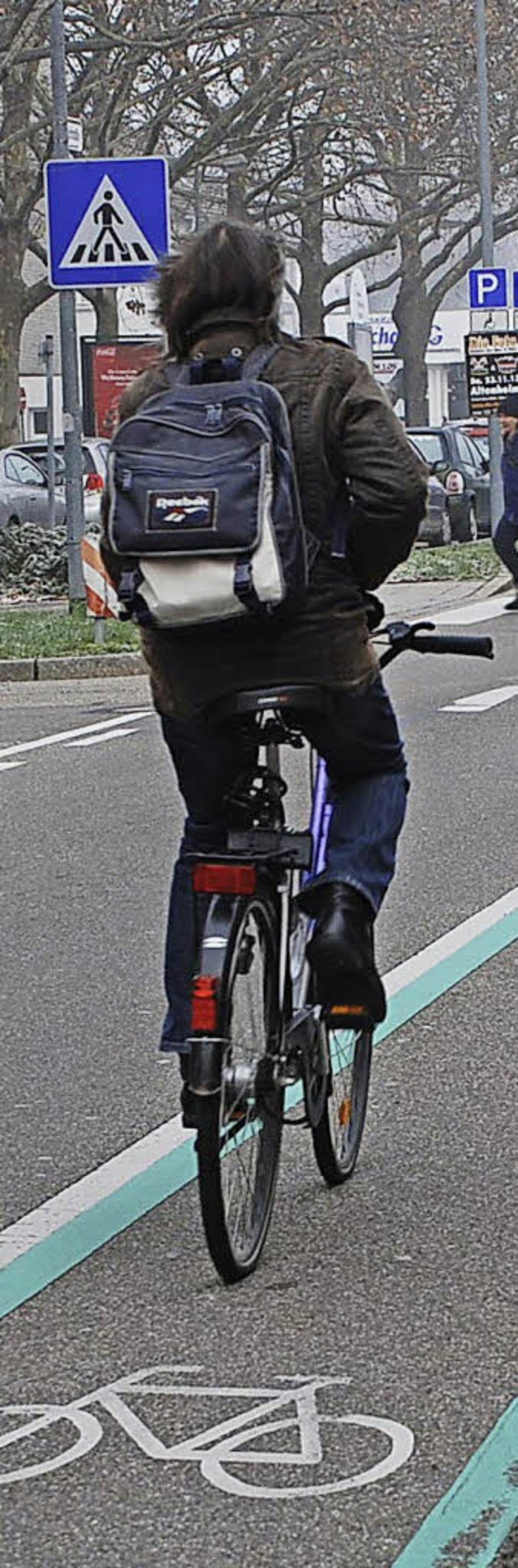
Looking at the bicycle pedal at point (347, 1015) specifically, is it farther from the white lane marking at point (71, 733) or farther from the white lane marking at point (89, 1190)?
the white lane marking at point (71, 733)

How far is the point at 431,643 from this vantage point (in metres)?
5.17

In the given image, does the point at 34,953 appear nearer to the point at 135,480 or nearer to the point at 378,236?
the point at 135,480

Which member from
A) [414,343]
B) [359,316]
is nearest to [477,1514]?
[359,316]

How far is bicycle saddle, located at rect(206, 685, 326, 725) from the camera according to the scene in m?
4.79

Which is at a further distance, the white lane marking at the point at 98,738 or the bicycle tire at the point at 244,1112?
the white lane marking at the point at 98,738

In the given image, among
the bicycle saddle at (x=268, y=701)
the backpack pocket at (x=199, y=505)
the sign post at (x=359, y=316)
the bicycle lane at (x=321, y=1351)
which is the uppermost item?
the backpack pocket at (x=199, y=505)

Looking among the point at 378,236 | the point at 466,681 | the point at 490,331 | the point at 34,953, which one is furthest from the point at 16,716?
the point at 378,236

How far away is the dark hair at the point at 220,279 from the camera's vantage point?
15.9 ft

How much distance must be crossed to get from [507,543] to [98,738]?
362 inches

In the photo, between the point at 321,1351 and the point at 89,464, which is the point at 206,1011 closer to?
the point at 321,1351

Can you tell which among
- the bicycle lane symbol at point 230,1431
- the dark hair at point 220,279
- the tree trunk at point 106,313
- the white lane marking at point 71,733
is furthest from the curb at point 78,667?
the tree trunk at point 106,313

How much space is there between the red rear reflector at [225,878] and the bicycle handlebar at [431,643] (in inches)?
19.4

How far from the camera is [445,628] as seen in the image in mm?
20641

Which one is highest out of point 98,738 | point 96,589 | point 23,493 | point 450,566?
point 98,738
